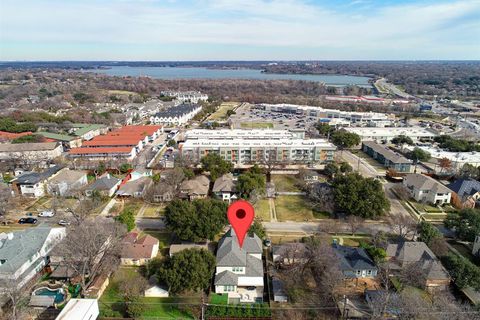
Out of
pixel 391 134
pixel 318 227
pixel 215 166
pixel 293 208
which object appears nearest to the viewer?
pixel 318 227

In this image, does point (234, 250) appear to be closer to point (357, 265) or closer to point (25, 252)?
point (357, 265)

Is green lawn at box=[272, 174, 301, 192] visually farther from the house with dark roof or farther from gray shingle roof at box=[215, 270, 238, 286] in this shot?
gray shingle roof at box=[215, 270, 238, 286]

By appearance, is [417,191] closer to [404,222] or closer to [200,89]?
[404,222]

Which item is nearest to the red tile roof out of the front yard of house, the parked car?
the parked car

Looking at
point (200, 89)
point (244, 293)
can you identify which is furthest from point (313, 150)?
point (200, 89)

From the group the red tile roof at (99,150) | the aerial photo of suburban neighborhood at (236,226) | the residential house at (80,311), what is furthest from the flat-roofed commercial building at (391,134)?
the residential house at (80,311)

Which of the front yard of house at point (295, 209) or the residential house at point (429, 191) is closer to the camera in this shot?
the front yard of house at point (295, 209)

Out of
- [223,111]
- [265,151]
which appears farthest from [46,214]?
[223,111]

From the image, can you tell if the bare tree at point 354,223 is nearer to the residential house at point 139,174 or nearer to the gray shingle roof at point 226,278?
the gray shingle roof at point 226,278
